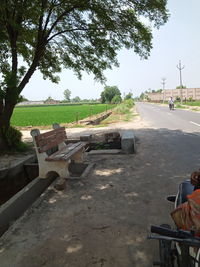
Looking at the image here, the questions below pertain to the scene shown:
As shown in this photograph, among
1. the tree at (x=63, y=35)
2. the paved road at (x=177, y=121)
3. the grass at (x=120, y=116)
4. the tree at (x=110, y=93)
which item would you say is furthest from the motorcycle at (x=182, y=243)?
the tree at (x=110, y=93)

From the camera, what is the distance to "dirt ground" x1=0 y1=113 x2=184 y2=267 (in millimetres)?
2312

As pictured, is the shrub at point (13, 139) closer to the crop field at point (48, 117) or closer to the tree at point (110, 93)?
the crop field at point (48, 117)

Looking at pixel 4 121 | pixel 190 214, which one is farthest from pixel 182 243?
pixel 4 121

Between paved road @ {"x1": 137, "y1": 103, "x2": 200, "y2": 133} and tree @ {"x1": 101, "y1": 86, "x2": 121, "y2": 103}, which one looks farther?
tree @ {"x1": 101, "y1": 86, "x2": 121, "y2": 103}

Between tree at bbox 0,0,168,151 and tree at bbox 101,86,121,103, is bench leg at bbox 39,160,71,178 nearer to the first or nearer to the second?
tree at bbox 0,0,168,151

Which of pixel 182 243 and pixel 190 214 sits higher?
pixel 190 214

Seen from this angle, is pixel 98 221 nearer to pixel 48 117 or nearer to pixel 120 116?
pixel 120 116

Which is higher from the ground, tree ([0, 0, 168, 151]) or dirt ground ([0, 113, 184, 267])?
tree ([0, 0, 168, 151])

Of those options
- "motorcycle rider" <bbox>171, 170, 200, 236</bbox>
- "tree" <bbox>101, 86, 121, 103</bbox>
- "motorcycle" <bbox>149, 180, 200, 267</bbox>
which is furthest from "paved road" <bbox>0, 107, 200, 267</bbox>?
"tree" <bbox>101, 86, 121, 103</bbox>

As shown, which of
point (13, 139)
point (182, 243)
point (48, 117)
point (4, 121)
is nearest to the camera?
point (182, 243)

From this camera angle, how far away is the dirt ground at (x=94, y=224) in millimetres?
2312

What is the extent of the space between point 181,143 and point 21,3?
702cm

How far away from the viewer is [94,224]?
2.92m

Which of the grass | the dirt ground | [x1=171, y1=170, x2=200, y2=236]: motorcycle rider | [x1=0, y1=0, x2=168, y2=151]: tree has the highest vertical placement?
[x1=0, y1=0, x2=168, y2=151]: tree
